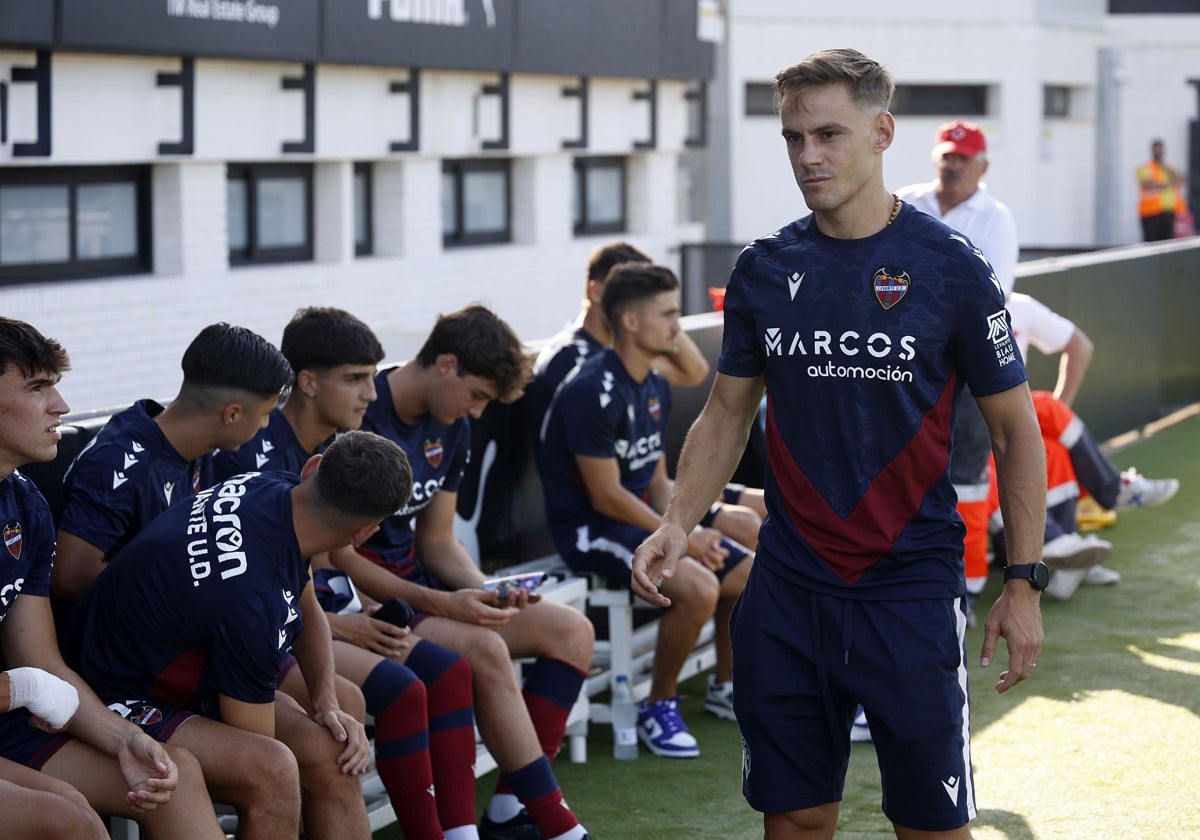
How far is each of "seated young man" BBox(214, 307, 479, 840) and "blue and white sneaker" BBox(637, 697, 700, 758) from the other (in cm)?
113

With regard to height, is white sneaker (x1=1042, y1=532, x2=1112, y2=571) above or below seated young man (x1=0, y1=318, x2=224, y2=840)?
below

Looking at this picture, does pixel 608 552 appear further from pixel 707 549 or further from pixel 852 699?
pixel 852 699

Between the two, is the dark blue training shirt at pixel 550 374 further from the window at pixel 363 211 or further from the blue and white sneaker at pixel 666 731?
the window at pixel 363 211

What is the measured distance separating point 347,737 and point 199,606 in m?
0.50

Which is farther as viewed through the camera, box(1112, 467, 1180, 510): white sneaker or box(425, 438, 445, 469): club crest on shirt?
box(1112, 467, 1180, 510): white sneaker

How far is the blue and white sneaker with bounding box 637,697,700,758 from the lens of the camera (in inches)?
210

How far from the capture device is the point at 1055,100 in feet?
85.7

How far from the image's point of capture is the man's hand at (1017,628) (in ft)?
10.1

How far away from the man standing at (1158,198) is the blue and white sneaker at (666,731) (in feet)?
65.2

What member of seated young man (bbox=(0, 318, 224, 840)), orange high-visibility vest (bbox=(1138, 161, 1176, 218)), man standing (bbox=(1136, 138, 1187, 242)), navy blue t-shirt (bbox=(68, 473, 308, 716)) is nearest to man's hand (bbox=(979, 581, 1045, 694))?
navy blue t-shirt (bbox=(68, 473, 308, 716))

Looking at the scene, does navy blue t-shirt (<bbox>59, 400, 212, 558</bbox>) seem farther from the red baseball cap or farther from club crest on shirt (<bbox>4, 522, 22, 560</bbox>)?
the red baseball cap

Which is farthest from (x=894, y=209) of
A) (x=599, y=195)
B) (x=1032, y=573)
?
(x=599, y=195)

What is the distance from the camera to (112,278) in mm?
10992

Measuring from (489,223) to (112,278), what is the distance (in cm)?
477
